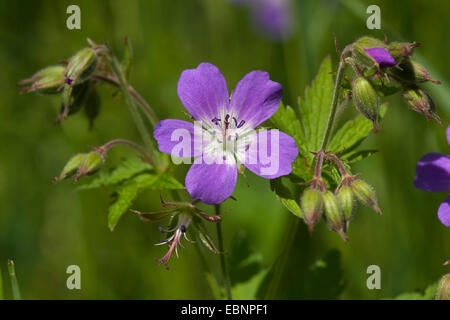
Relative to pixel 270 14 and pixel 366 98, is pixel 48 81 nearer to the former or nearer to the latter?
pixel 366 98

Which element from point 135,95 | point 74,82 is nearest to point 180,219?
point 135,95

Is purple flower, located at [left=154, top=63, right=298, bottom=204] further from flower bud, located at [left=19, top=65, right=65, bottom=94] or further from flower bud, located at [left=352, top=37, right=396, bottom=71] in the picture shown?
flower bud, located at [left=19, top=65, right=65, bottom=94]

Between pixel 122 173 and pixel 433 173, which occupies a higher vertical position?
pixel 122 173

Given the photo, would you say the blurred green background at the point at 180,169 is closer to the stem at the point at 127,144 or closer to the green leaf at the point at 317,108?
the stem at the point at 127,144

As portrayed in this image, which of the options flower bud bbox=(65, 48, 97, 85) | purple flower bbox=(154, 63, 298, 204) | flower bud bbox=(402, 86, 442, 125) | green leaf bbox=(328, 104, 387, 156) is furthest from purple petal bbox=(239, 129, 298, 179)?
flower bud bbox=(65, 48, 97, 85)

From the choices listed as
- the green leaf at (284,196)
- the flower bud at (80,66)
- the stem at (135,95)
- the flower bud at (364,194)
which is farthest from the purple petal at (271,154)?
the flower bud at (80,66)
